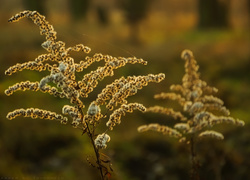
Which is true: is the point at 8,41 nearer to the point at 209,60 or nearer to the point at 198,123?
the point at 209,60

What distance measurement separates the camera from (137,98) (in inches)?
603

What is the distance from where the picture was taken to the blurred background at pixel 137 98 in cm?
990

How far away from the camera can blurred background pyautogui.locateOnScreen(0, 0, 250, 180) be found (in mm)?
9903

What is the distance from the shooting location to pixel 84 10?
103 ft

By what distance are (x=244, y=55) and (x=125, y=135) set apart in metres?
8.59

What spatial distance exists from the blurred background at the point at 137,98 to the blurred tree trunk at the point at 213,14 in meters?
0.06

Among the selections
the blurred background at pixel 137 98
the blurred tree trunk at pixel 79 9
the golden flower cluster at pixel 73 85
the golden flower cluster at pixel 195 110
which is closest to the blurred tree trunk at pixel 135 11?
the blurred background at pixel 137 98

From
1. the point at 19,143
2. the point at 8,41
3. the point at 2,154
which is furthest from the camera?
the point at 8,41

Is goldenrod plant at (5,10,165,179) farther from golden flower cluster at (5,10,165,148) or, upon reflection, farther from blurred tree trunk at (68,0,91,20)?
→ blurred tree trunk at (68,0,91,20)

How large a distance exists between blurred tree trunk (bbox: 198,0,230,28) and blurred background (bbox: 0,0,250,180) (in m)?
0.06

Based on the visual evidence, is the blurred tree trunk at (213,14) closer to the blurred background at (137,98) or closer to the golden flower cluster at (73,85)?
the blurred background at (137,98)

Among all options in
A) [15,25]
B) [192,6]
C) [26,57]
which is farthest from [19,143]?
[192,6]

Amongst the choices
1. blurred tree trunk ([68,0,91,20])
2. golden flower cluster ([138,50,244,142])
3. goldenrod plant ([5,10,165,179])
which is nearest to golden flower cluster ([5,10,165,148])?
goldenrod plant ([5,10,165,179])

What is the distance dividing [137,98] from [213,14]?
15.8 m
